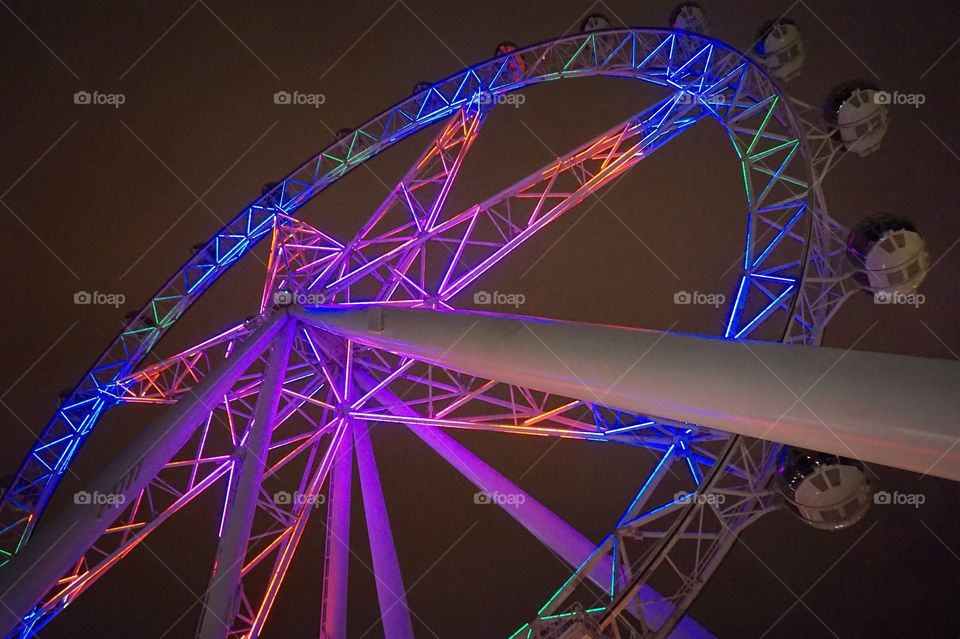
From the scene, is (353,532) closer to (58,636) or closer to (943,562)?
(58,636)

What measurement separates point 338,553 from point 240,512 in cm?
484

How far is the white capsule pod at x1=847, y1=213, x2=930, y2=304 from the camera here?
31.4 feet

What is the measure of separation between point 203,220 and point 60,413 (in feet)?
25.6

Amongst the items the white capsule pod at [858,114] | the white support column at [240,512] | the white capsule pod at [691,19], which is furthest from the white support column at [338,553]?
the white capsule pod at [691,19]

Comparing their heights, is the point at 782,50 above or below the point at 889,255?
above

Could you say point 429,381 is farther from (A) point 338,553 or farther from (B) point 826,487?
(B) point 826,487

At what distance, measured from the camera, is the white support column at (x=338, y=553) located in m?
13.8

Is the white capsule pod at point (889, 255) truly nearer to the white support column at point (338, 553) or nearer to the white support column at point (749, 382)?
the white support column at point (749, 382)

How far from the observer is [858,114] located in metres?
11.4

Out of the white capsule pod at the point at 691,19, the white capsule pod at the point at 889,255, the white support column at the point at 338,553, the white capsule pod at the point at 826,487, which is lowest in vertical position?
the white support column at the point at 338,553

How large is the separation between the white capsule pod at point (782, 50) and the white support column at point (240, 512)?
10.5 meters

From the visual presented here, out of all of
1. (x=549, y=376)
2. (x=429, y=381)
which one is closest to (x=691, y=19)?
(x=429, y=381)

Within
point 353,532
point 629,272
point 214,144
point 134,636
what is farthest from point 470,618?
point 214,144

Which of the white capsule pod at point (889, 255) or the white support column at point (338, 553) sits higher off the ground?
the white capsule pod at point (889, 255)
